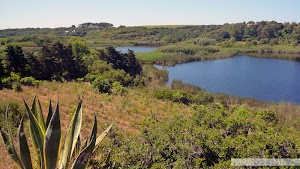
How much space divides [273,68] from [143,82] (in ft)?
101

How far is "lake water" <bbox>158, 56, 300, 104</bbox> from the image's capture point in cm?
3197

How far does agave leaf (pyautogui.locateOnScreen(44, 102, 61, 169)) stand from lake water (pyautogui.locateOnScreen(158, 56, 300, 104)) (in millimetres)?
28592

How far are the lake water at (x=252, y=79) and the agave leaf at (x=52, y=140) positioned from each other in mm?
28592

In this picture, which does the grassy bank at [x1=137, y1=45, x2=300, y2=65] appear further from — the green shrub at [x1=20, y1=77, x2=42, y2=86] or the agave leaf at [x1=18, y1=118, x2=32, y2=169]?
the agave leaf at [x1=18, y1=118, x2=32, y2=169]

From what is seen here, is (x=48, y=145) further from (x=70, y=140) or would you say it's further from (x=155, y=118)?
(x=155, y=118)

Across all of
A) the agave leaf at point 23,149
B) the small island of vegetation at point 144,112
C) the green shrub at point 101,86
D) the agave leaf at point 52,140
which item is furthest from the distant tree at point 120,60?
the agave leaf at point 52,140

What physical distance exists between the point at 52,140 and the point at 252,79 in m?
41.1

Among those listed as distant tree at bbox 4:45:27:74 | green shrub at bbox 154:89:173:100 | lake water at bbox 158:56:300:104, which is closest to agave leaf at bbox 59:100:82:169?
green shrub at bbox 154:89:173:100

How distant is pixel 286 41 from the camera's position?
85.4 meters

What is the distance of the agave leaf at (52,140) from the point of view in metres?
3.64

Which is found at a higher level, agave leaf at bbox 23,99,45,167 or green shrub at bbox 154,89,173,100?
agave leaf at bbox 23,99,45,167

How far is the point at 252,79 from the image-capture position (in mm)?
41250

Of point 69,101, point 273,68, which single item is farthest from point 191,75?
point 69,101

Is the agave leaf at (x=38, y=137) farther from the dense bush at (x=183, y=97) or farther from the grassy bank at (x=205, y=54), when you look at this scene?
the grassy bank at (x=205, y=54)
